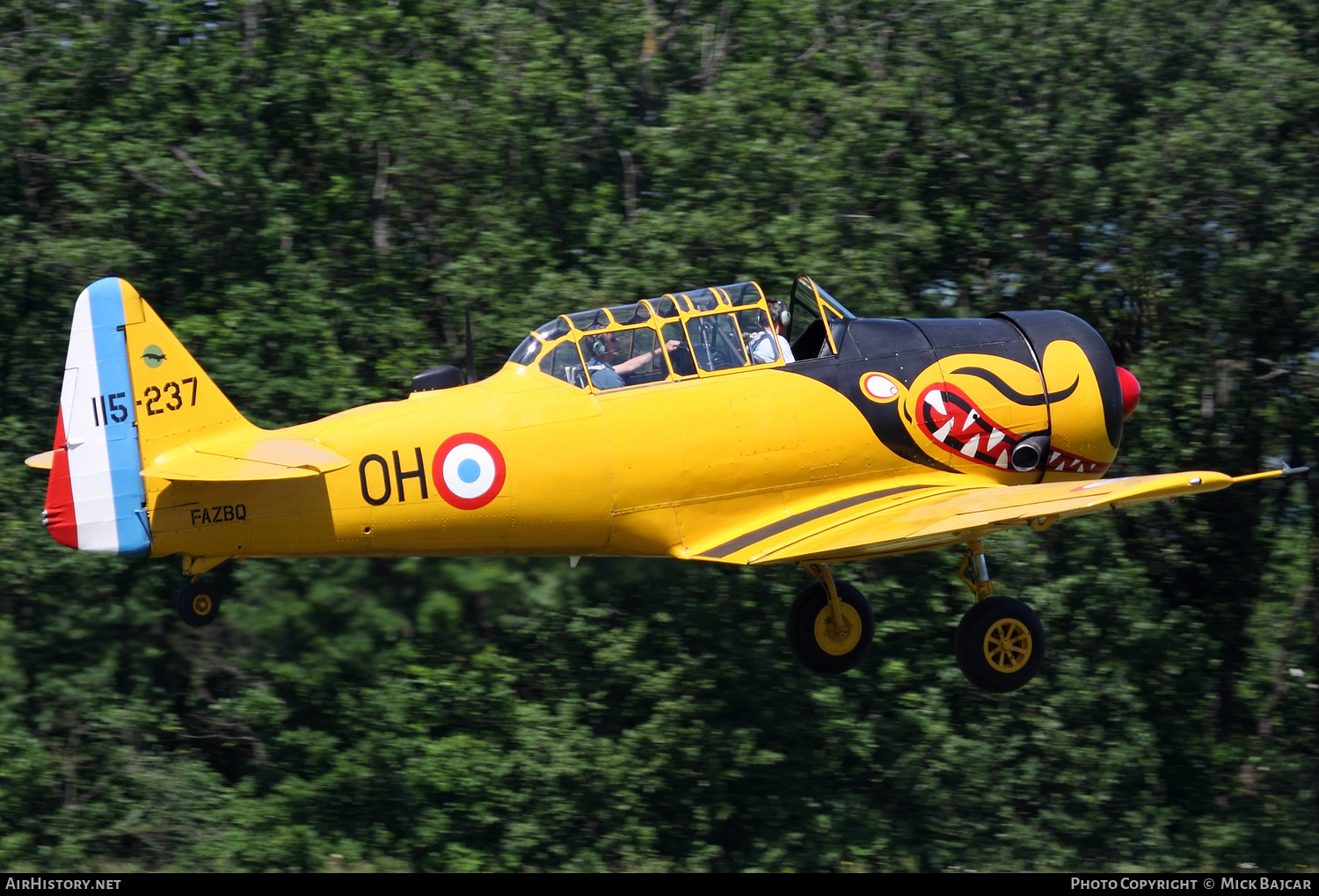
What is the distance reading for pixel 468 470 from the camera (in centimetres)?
934

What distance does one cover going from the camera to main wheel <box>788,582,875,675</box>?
35.4ft

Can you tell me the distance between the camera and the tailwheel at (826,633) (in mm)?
10781

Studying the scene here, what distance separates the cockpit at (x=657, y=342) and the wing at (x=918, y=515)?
1.08m

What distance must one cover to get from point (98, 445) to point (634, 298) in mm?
5124

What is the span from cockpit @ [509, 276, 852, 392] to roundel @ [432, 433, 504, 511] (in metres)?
0.72

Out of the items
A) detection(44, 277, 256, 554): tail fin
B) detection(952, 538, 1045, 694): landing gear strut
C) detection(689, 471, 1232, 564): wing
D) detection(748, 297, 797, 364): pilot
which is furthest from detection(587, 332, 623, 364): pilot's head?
detection(952, 538, 1045, 694): landing gear strut

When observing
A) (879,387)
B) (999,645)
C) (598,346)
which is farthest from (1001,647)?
(598,346)

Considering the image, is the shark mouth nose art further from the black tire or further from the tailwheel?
the black tire

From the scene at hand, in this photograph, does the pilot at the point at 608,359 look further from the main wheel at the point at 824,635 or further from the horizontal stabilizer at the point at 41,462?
the horizontal stabilizer at the point at 41,462

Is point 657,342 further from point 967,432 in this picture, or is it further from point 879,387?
point 967,432

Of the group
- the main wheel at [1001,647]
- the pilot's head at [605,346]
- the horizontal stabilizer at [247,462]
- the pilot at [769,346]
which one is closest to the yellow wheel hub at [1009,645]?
the main wheel at [1001,647]

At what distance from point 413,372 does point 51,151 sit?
419cm

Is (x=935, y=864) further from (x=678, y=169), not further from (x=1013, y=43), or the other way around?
(x=1013, y=43)
